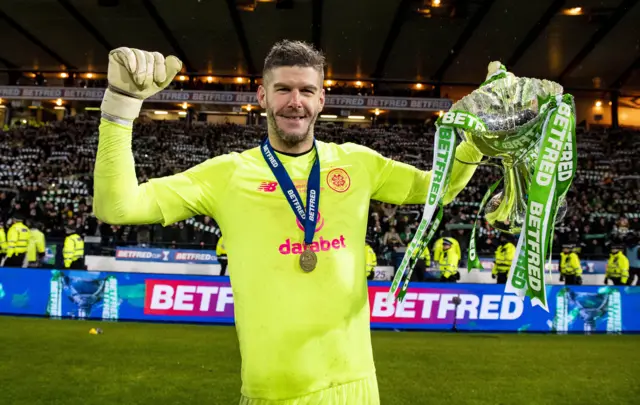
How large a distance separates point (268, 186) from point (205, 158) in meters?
26.0

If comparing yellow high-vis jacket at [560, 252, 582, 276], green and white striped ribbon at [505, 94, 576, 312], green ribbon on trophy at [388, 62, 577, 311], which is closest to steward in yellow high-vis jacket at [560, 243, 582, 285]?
yellow high-vis jacket at [560, 252, 582, 276]

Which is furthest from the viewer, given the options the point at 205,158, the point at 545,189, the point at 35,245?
the point at 205,158

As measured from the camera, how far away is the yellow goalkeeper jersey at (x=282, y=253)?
224 cm

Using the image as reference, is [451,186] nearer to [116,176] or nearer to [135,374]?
[116,176]

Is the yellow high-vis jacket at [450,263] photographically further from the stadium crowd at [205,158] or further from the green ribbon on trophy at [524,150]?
the green ribbon on trophy at [524,150]

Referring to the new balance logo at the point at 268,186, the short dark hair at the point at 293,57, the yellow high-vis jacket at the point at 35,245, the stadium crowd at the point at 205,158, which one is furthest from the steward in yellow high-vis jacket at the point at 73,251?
the short dark hair at the point at 293,57

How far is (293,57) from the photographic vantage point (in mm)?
2320

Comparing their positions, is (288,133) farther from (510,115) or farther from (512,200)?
(512,200)

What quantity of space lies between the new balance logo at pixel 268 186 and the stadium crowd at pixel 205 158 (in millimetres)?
15156

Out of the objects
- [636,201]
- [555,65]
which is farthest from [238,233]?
[555,65]

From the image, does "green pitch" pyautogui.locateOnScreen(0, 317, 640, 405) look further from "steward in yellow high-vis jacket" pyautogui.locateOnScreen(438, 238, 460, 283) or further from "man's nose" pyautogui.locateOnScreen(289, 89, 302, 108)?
"man's nose" pyautogui.locateOnScreen(289, 89, 302, 108)

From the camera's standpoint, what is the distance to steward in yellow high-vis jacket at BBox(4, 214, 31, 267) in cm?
1623

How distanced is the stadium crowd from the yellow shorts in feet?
49.8

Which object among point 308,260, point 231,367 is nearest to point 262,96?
point 308,260
